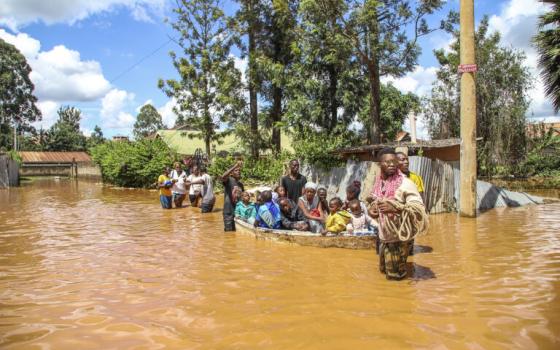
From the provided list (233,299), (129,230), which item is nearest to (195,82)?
(129,230)

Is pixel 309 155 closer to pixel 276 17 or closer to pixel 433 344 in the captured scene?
pixel 276 17

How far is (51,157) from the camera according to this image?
44.9 meters

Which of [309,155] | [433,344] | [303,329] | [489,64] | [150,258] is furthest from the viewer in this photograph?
[489,64]

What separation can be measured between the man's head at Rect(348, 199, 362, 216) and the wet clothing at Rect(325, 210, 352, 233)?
4.2 inches

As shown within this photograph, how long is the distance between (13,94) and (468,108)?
2257 inches

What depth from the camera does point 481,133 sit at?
22562 millimetres

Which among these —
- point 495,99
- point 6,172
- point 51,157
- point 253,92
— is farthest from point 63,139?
point 495,99

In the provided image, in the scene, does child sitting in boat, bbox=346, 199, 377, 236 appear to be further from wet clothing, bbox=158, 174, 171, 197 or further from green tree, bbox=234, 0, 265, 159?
green tree, bbox=234, 0, 265, 159

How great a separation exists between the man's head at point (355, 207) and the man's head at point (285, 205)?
150 cm

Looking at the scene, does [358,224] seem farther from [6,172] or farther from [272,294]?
[6,172]

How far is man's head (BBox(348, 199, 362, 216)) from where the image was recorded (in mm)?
7370

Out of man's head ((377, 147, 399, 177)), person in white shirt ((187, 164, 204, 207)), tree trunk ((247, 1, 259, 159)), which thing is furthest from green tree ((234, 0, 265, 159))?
man's head ((377, 147, 399, 177))

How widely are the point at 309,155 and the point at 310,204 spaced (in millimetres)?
6477

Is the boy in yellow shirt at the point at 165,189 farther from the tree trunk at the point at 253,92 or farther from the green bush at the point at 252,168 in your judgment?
the tree trunk at the point at 253,92
